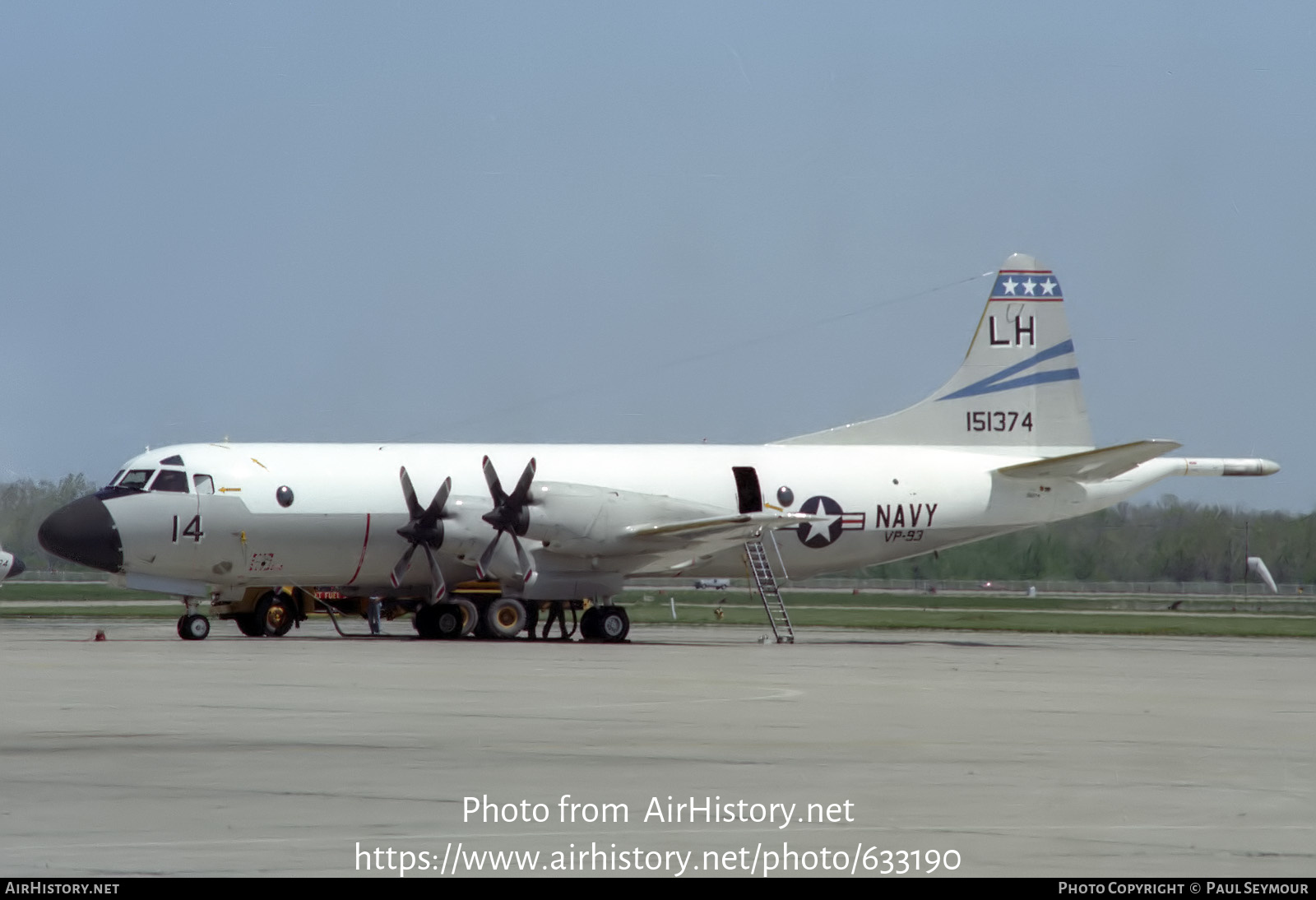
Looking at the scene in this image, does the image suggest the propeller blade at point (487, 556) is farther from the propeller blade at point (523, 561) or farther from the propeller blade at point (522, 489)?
the propeller blade at point (522, 489)

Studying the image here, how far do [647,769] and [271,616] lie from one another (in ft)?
87.8

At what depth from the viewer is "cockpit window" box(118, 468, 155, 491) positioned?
1355 inches

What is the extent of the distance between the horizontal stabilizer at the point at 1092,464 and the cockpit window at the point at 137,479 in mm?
19839

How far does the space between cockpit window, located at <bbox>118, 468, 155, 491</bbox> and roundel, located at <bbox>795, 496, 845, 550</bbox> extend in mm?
14657

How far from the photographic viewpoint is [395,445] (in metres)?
36.5

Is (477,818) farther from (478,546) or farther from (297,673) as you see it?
(478,546)

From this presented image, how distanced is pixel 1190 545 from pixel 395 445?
122 feet

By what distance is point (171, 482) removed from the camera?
34438 millimetres

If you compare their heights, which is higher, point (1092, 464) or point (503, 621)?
point (1092, 464)

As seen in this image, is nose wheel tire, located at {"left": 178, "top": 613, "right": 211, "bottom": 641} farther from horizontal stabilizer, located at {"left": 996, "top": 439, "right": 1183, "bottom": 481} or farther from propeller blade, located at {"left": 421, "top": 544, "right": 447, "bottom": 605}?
horizontal stabilizer, located at {"left": 996, "top": 439, "right": 1183, "bottom": 481}

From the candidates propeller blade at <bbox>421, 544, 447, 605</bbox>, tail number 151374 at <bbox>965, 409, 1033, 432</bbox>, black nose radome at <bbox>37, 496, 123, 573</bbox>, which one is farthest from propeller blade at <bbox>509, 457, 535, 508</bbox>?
tail number 151374 at <bbox>965, 409, 1033, 432</bbox>

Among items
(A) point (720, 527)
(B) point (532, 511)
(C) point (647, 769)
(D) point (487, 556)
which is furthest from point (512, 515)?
(C) point (647, 769)

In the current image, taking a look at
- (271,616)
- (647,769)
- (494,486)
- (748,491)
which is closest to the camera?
(647,769)

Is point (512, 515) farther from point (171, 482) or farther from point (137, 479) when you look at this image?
point (137, 479)
